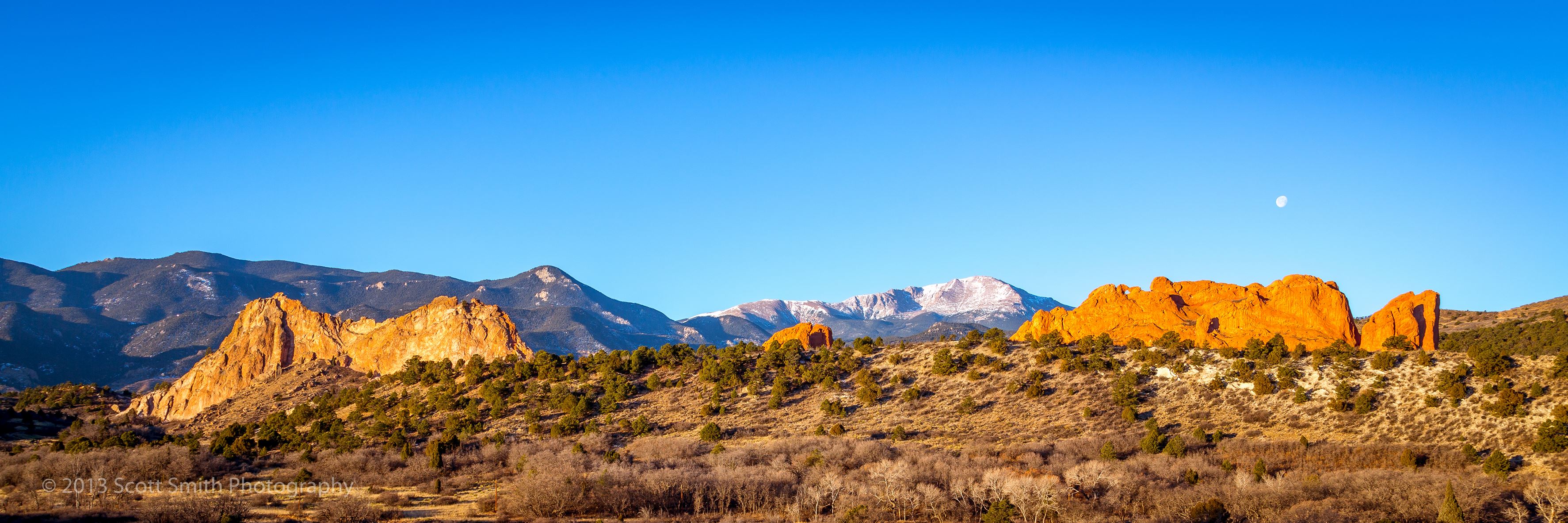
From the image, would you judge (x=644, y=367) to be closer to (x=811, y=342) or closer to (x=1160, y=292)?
(x=811, y=342)

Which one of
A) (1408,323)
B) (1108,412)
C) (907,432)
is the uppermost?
(1408,323)

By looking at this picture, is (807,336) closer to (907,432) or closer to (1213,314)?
(907,432)

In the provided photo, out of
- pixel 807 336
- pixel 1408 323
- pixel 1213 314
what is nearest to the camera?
pixel 1408 323

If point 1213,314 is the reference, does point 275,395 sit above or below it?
below

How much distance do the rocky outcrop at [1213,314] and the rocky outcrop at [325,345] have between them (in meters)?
42.8

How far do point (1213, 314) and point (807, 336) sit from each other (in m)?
30.6

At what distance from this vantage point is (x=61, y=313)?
18450cm

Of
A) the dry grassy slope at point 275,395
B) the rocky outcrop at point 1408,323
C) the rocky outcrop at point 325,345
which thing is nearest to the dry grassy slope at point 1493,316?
the rocky outcrop at point 1408,323

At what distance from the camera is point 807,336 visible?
71.4 meters

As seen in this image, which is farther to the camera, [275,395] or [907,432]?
[275,395]

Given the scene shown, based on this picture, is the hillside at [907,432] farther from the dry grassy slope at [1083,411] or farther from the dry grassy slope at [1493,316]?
the dry grassy slope at [1493,316]

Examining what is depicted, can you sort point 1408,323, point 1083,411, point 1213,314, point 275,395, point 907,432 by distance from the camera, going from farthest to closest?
point 275,395 → point 1213,314 → point 1408,323 → point 1083,411 → point 907,432

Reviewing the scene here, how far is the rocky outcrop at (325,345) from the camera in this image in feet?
219

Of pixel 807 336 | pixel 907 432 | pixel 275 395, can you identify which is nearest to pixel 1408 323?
pixel 907 432
